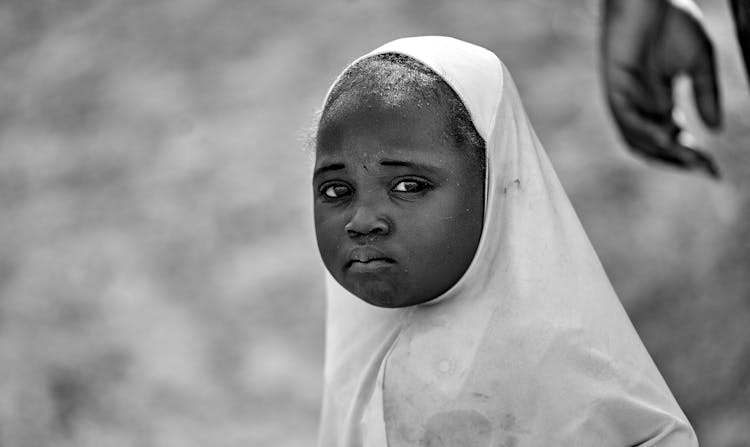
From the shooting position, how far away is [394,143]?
5.89 feet

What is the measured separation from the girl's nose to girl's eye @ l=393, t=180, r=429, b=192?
0.07m

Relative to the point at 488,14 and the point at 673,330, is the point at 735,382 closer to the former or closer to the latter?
the point at 673,330

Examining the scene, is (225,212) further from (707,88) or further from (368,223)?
(368,223)

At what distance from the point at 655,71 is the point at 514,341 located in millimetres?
2180

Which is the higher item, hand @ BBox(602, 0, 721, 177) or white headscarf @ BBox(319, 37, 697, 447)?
hand @ BBox(602, 0, 721, 177)

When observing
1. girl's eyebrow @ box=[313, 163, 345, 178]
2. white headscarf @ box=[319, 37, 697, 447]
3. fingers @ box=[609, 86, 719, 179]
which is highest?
fingers @ box=[609, 86, 719, 179]

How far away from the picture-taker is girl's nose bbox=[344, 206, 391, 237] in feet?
5.81

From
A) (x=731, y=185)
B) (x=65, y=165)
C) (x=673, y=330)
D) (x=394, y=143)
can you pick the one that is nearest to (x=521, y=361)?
(x=394, y=143)

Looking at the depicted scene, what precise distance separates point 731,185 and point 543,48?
137 cm

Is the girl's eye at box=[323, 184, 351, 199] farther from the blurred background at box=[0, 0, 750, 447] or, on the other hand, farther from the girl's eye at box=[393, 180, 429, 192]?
the blurred background at box=[0, 0, 750, 447]

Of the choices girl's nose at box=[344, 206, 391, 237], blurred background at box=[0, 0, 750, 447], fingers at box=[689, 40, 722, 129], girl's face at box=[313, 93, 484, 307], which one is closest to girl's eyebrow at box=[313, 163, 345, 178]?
girl's face at box=[313, 93, 484, 307]

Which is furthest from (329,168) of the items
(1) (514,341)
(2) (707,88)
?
(2) (707,88)

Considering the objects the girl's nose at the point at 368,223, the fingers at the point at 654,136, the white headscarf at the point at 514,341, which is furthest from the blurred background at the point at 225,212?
the girl's nose at the point at 368,223

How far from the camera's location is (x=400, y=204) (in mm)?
1787
